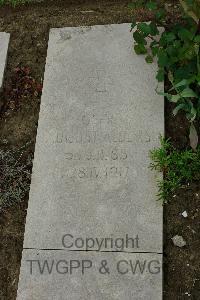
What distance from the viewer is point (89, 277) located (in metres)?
3.18

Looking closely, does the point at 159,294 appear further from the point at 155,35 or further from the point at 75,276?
the point at 155,35


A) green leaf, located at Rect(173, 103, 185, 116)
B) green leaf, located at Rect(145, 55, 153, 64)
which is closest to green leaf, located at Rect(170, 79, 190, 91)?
green leaf, located at Rect(173, 103, 185, 116)

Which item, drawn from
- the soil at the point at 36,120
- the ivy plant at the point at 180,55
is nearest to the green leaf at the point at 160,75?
the ivy plant at the point at 180,55

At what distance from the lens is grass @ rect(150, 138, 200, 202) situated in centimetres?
336

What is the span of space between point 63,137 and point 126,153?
1.57 feet

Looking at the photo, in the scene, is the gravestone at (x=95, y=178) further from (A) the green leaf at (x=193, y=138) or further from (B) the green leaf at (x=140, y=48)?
(A) the green leaf at (x=193, y=138)

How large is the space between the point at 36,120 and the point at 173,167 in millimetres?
1144

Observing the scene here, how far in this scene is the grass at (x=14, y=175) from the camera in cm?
361

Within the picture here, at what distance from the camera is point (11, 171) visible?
3.68 meters

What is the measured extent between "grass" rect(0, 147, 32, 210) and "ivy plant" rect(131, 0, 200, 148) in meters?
1.15

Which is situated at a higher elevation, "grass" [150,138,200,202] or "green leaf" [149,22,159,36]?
"green leaf" [149,22,159,36]

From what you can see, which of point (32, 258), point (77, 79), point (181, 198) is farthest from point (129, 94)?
point (32, 258)

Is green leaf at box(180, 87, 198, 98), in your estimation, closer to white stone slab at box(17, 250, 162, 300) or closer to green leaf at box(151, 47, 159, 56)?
green leaf at box(151, 47, 159, 56)

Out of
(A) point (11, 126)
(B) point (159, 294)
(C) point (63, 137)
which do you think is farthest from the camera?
(A) point (11, 126)
